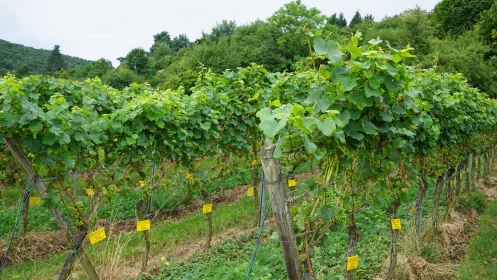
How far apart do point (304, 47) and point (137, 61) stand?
22052 mm

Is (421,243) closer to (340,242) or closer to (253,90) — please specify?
(340,242)

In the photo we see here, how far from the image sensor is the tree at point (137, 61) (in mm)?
44625

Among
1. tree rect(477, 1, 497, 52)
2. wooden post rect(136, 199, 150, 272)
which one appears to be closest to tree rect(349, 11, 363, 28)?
tree rect(477, 1, 497, 52)

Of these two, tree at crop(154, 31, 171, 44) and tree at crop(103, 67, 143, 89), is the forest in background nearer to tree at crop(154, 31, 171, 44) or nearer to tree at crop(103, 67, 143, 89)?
tree at crop(103, 67, 143, 89)

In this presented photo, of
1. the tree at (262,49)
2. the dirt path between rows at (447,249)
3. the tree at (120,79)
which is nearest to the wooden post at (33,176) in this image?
the dirt path between rows at (447,249)

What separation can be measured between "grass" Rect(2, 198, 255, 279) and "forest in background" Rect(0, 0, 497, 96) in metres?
11.9

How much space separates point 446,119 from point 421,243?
5.81 feet

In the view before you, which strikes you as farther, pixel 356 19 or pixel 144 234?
pixel 356 19

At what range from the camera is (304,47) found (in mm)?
31688

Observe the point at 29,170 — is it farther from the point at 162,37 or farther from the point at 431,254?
the point at 162,37

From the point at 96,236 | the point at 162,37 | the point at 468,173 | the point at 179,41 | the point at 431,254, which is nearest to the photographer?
the point at 96,236

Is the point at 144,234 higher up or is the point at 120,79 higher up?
the point at 120,79

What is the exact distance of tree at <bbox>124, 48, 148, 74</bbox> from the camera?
1757 inches

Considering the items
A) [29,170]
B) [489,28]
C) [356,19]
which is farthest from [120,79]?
Answer: [356,19]
